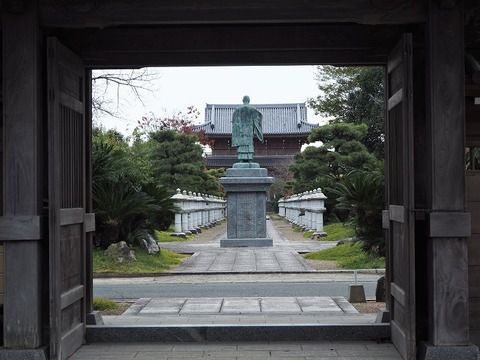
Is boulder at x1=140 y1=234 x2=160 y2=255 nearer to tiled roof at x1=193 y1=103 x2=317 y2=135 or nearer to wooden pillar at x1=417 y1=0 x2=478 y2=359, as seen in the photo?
wooden pillar at x1=417 y1=0 x2=478 y2=359

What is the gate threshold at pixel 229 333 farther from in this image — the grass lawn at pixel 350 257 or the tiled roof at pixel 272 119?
the tiled roof at pixel 272 119

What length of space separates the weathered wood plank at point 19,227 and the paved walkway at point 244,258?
413 inches

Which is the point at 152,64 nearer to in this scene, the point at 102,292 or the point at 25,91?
the point at 25,91

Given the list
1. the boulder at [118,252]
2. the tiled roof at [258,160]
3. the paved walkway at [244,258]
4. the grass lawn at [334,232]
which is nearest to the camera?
the boulder at [118,252]

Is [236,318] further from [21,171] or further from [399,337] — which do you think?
[21,171]

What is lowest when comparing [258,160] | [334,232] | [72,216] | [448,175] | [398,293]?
[334,232]

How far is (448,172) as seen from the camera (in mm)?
5875

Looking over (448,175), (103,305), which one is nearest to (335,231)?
(103,305)

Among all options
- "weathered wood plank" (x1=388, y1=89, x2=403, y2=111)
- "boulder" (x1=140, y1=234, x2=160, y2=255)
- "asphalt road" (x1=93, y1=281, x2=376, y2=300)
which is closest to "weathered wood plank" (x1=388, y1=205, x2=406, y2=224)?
"weathered wood plank" (x1=388, y1=89, x2=403, y2=111)

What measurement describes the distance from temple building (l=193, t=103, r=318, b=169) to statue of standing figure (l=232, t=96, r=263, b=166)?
34.0 m

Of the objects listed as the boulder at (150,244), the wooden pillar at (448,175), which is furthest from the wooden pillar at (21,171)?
the boulder at (150,244)

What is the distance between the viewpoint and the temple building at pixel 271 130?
2464 inches

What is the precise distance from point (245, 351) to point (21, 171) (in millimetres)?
2741

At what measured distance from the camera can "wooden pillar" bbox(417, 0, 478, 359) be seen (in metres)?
5.86
